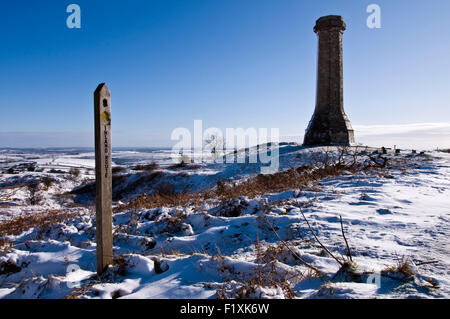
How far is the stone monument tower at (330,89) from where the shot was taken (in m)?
17.5

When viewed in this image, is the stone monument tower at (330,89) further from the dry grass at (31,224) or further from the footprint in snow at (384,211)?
the dry grass at (31,224)

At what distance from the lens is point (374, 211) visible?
3.99 meters

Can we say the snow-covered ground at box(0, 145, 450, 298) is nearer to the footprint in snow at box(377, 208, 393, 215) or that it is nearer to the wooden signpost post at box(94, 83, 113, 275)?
the footprint in snow at box(377, 208, 393, 215)

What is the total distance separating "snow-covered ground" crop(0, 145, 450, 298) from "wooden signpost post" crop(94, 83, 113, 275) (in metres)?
0.21

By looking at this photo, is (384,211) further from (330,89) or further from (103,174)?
(330,89)

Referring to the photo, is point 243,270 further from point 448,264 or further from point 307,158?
point 307,158

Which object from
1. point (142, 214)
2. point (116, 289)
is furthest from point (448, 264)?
point (142, 214)

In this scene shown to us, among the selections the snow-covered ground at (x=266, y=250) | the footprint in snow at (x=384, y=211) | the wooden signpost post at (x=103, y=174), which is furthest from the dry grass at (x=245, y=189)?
the wooden signpost post at (x=103, y=174)

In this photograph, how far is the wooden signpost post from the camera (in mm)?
2738

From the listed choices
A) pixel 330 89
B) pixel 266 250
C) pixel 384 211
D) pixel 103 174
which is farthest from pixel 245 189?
pixel 330 89

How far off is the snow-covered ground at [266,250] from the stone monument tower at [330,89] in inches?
456

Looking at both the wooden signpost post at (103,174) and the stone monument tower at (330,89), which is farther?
the stone monument tower at (330,89)

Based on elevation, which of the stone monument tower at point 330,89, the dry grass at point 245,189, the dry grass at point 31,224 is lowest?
the dry grass at point 31,224
